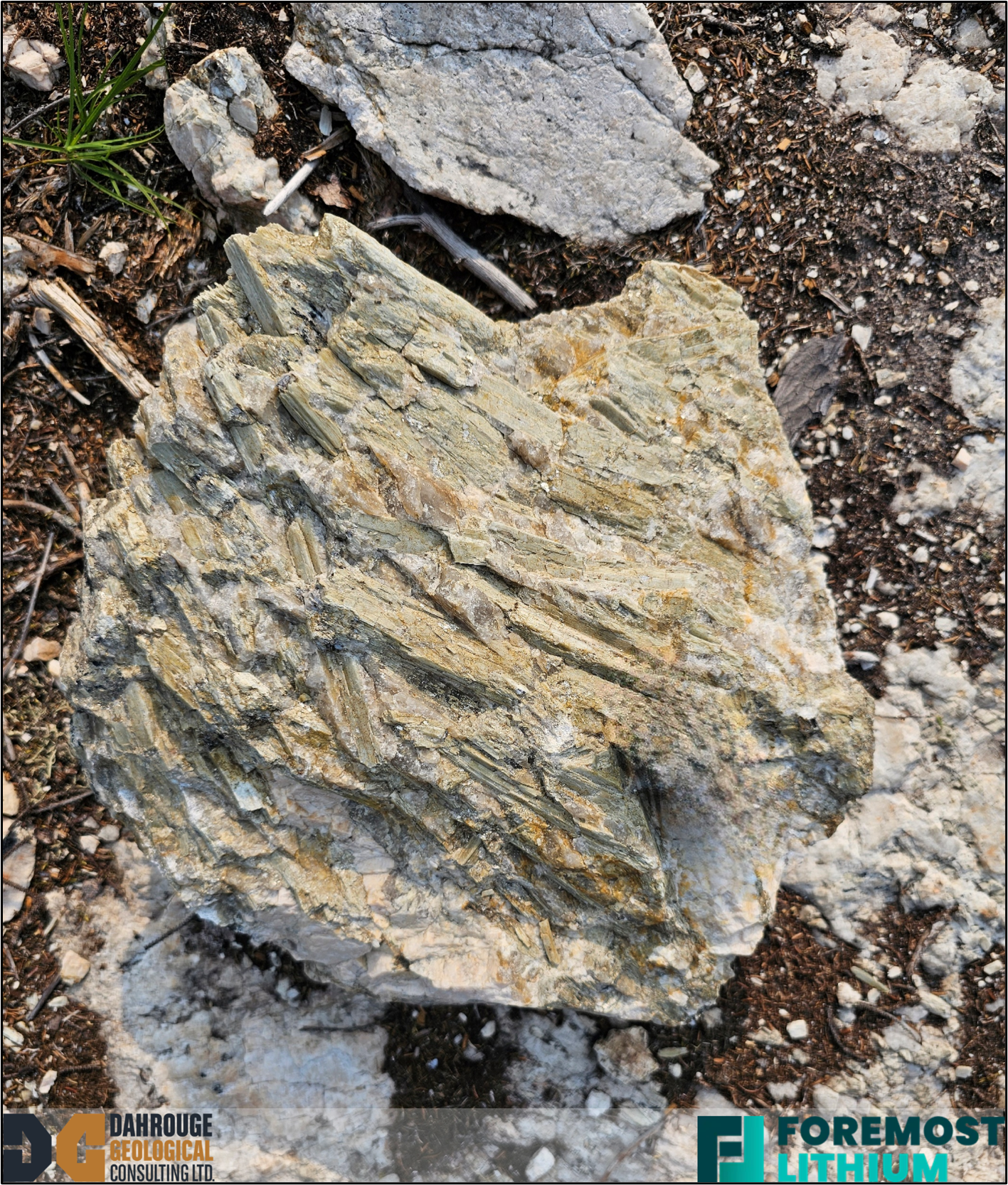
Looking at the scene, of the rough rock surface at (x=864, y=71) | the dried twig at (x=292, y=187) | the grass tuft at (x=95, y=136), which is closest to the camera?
the grass tuft at (x=95, y=136)

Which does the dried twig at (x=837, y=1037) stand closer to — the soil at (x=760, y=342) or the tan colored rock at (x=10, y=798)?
the soil at (x=760, y=342)

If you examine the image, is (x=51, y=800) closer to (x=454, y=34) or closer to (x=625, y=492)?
(x=625, y=492)

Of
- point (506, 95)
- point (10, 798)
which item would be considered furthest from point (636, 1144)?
point (506, 95)

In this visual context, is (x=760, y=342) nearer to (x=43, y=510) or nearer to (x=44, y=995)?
(x=43, y=510)

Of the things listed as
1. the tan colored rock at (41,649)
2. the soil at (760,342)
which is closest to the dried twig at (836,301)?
the soil at (760,342)

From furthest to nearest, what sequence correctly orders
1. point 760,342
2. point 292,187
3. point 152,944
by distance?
point 760,342 → point 152,944 → point 292,187
